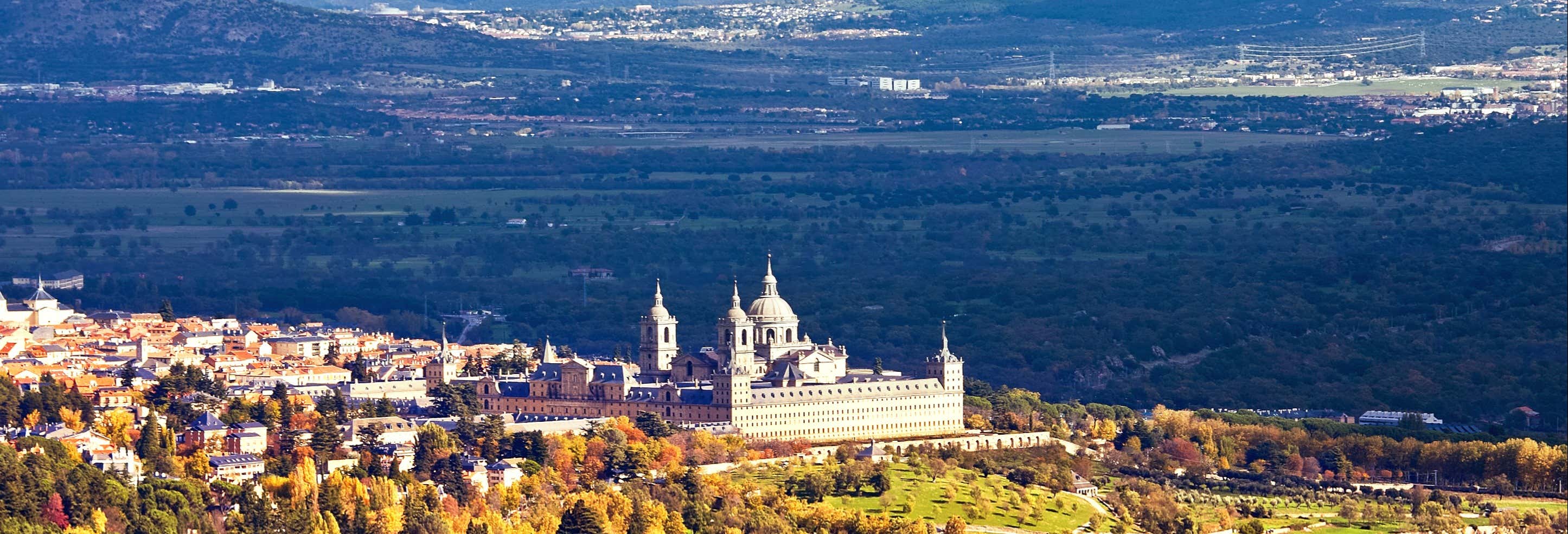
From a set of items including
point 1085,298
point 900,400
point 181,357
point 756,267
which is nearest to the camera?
point 900,400

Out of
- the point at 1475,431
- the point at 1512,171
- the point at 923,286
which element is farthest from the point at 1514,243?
the point at 1475,431

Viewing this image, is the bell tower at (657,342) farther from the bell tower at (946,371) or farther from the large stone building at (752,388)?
the bell tower at (946,371)

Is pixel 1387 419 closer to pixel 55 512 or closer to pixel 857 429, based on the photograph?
pixel 857 429

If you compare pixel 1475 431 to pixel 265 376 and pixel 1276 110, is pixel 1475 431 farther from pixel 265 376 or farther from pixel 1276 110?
pixel 1276 110

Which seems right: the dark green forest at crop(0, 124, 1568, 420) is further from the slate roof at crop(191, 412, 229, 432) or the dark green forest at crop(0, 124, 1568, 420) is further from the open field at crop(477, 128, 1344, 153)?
the slate roof at crop(191, 412, 229, 432)

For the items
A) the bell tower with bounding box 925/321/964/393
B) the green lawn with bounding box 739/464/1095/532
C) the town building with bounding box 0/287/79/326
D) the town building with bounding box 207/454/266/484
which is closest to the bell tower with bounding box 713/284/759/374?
the bell tower with bounding box 925/321/964/393

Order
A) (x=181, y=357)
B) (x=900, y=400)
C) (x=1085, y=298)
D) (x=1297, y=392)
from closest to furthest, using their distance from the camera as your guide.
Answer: (x=900, y=400) → (x=181, y=357) → (x=1297, y=392) → (x=1085, y=298)
